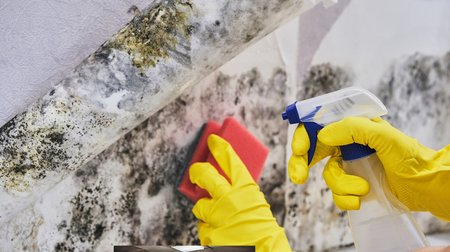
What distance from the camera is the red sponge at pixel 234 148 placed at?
87 centimetres

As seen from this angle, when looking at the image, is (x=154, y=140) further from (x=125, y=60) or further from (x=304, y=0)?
(x=304, y=0)

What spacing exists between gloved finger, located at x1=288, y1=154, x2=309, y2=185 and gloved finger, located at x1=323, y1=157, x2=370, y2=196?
62mm

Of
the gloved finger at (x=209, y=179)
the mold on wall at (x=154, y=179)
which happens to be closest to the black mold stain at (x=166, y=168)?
the mold on wall at (x=154, y=179)

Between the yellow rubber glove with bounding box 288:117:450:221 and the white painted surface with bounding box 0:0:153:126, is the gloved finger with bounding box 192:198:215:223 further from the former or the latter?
the white painted surface with bounding box 0:0:153:126

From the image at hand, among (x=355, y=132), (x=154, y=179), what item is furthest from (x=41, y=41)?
(x=355, y=132)

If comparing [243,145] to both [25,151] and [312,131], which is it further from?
[25,151]

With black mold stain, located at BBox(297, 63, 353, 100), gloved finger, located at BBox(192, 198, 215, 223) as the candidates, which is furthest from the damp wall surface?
black mold stain, located at BBox(297, 63, 353, 100)

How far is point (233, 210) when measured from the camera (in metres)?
0.74

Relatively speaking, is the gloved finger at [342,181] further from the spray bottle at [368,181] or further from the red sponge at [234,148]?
the red sponge at [234,148]

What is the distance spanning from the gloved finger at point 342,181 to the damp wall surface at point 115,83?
36 cm

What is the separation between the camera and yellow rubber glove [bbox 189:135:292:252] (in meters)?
0.71

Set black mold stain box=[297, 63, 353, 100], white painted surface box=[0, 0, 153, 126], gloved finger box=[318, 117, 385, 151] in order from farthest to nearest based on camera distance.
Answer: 1. black mold stain box=[297, 63, 353, 100]
2. white painted surface box=[0, 0, 153, 126]
3. gloved finger box=[318, 117, 385, 151]

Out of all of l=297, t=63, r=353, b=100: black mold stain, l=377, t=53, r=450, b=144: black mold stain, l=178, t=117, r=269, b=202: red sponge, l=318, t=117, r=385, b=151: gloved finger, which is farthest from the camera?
l=377, t=53, r=450, b=144: black mold stain

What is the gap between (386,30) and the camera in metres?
1.17
